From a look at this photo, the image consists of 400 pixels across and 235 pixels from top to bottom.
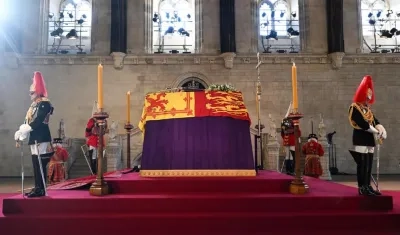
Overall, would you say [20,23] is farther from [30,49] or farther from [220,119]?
[220,119]

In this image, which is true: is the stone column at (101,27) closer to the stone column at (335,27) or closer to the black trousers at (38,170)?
the stone column at (335,27)

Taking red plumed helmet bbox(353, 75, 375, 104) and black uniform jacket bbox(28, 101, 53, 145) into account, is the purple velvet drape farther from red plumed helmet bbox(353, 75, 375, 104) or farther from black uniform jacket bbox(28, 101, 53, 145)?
red plumed helmet bbox(353, 75, 375, 104)

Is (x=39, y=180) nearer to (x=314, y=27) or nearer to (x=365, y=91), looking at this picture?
(x=365, y=91)

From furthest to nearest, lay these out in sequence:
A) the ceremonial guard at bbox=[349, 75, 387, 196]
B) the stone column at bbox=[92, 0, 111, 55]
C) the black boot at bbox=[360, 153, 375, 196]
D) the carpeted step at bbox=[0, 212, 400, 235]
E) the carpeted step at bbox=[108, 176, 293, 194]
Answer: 1. the stone column at bbox=[92, 0, 111, 55]
2. the carpeted step at bbox=[108, 176, 293, 194]
3. the ceremonial guard at bbox=[349, 75, 387, 196]
4. the black boot at bbox=[360, 153, 375, 196]
5. the carpeted step at bbox=[0, 212, 400, 235]

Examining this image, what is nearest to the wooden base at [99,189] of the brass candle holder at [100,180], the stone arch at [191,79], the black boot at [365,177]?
the brass candle holder at [100,180]

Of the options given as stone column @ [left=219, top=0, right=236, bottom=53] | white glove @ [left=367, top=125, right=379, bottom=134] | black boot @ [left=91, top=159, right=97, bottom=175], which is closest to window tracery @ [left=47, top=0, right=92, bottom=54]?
stone column @ [left=219, top=0, right=236, bottom=53]

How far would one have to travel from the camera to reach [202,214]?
4.16 m

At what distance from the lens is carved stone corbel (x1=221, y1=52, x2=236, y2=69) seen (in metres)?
14.9

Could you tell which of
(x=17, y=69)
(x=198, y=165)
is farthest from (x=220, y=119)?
(x=17, y=69)

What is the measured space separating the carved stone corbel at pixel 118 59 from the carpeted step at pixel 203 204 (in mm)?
11172

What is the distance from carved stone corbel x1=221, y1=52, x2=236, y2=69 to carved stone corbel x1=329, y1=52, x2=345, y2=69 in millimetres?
4321

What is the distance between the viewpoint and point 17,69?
48.6ft

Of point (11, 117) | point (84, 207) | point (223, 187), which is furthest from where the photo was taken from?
point (11, 117)

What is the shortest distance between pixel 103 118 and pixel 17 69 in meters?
12.0
